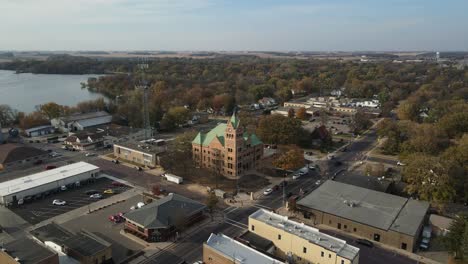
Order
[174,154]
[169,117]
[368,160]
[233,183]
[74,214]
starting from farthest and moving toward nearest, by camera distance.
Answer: [169,117], [368,160], [174,154], [233,183], [74,214]

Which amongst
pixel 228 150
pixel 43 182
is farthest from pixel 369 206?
pixel 43 182

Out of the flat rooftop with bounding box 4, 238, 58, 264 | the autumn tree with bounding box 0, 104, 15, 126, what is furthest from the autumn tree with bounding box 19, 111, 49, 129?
the flat rooftop with bounding box 4, 238, 58, 264

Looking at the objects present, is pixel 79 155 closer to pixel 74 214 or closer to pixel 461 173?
pixel 74 214

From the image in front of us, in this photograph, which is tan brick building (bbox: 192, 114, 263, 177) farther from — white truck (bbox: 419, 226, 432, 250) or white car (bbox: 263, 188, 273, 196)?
white truck (bbox: 419, 226, 432, 250)

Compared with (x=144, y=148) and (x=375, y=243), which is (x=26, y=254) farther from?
(x=144, y=148)

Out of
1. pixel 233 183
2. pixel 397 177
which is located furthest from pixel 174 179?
pixel 397 177

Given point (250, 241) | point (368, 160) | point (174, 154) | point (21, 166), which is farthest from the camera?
point (368, 160)
